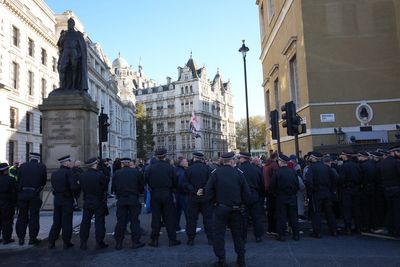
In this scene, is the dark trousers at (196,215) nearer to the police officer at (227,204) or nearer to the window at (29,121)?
the police officer at (227,204)

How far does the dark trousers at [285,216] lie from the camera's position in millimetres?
8969

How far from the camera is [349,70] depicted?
720 inches

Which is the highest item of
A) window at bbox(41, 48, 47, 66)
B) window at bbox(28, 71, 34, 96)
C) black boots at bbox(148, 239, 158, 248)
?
window at bbox(41, 48, 47, 66)

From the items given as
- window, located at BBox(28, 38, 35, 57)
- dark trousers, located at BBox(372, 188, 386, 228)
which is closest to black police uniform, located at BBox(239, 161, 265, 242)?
dark trousers, located at BBox(372, 188, 386, 228)

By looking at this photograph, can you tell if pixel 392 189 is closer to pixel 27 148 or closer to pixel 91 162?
pixel 91 162

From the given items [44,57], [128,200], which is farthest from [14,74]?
[128,200]

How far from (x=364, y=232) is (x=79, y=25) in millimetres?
56409

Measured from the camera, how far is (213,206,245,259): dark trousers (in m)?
6.64

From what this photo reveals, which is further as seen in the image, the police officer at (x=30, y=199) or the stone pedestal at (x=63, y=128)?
the stone pedestal at (x=63, y=128)

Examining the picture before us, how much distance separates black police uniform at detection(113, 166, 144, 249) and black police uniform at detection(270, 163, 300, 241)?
10.6 feet

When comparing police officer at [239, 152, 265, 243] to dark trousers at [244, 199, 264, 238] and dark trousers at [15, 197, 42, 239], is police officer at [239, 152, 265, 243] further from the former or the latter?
dark trousers at [15, 197, 42, 239]

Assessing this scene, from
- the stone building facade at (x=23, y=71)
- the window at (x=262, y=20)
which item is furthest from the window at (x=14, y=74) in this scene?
the window at (x=262, y=20)

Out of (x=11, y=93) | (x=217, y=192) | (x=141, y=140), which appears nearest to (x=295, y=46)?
(x=217, y=192)

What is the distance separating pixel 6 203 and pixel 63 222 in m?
1.49
